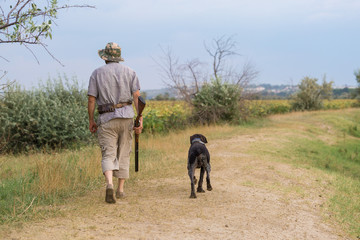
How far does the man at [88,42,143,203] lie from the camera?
19.9ft

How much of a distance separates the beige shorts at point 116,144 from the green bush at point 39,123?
317 inches

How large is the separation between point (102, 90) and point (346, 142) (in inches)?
651

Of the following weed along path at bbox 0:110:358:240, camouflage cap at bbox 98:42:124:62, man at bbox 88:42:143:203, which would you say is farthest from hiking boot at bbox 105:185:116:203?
camouflage cap at bbox 98:42:124:62

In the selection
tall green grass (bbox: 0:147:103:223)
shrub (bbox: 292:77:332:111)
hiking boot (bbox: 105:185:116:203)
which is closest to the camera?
tall green grass (bbox: 0:147:103:223)

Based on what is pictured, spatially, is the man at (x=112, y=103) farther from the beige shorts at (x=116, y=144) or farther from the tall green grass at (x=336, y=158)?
the tall green grass at (x=336, y=158)

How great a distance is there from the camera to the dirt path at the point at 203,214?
474 centimetres

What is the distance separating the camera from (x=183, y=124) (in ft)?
63.6

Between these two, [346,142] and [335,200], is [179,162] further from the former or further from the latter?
[346,142]

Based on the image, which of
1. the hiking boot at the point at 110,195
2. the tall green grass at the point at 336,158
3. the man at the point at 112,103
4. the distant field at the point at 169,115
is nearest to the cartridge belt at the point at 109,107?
the man at the point at 112,103

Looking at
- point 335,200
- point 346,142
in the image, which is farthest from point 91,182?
point 346,142

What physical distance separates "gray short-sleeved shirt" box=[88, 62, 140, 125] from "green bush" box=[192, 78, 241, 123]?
14359 mm

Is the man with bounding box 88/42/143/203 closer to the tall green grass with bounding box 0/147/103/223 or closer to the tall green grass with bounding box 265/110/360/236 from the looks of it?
the tall green grass with bounding box 0/147/103/223

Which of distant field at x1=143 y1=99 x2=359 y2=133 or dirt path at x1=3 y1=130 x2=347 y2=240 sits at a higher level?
distant field at x1=143 y1=99 x2=359 y2=133

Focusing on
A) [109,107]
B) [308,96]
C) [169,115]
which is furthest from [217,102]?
[308,96]
